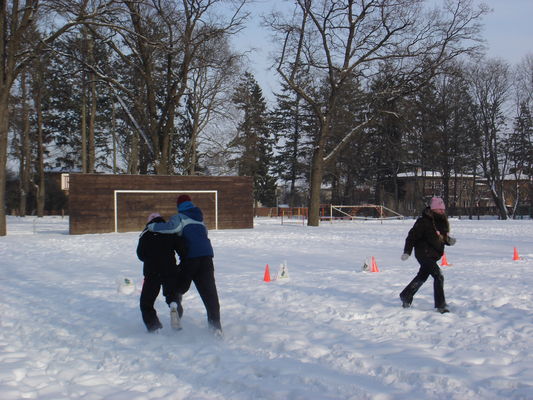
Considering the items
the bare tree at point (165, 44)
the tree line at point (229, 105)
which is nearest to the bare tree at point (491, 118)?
the tree line at point (229, 105)

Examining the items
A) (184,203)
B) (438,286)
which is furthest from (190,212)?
(438,286)

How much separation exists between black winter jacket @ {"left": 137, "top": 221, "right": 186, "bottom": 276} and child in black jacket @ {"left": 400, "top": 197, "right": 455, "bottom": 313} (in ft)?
11.0

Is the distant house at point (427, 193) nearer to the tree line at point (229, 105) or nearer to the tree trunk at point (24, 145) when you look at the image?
the tree line at point (229, 105)

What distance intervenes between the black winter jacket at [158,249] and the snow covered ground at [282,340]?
0.90m

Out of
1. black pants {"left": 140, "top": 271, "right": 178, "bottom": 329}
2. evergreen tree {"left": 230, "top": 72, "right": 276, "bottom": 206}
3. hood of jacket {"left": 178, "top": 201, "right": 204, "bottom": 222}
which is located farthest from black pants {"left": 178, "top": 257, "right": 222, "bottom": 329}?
evergreen tree {"left": 230, "top": 72, "right": 276, "bottom": 206}

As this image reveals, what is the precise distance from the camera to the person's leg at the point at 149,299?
6934 millimetres

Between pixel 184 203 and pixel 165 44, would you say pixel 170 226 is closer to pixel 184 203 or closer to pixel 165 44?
pixel 184 203

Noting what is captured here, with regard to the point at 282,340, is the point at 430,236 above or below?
above

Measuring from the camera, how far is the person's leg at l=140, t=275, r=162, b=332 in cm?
693

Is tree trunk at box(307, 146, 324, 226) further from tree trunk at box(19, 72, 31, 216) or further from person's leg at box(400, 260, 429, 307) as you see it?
person's leg at box(400, 260, 429, 307)

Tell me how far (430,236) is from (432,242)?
0.09 metres

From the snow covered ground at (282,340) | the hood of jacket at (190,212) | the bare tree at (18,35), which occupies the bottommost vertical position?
the snow covered ground at (282,340)

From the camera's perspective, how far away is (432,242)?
25.2 feet

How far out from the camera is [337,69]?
3155 centimetres
